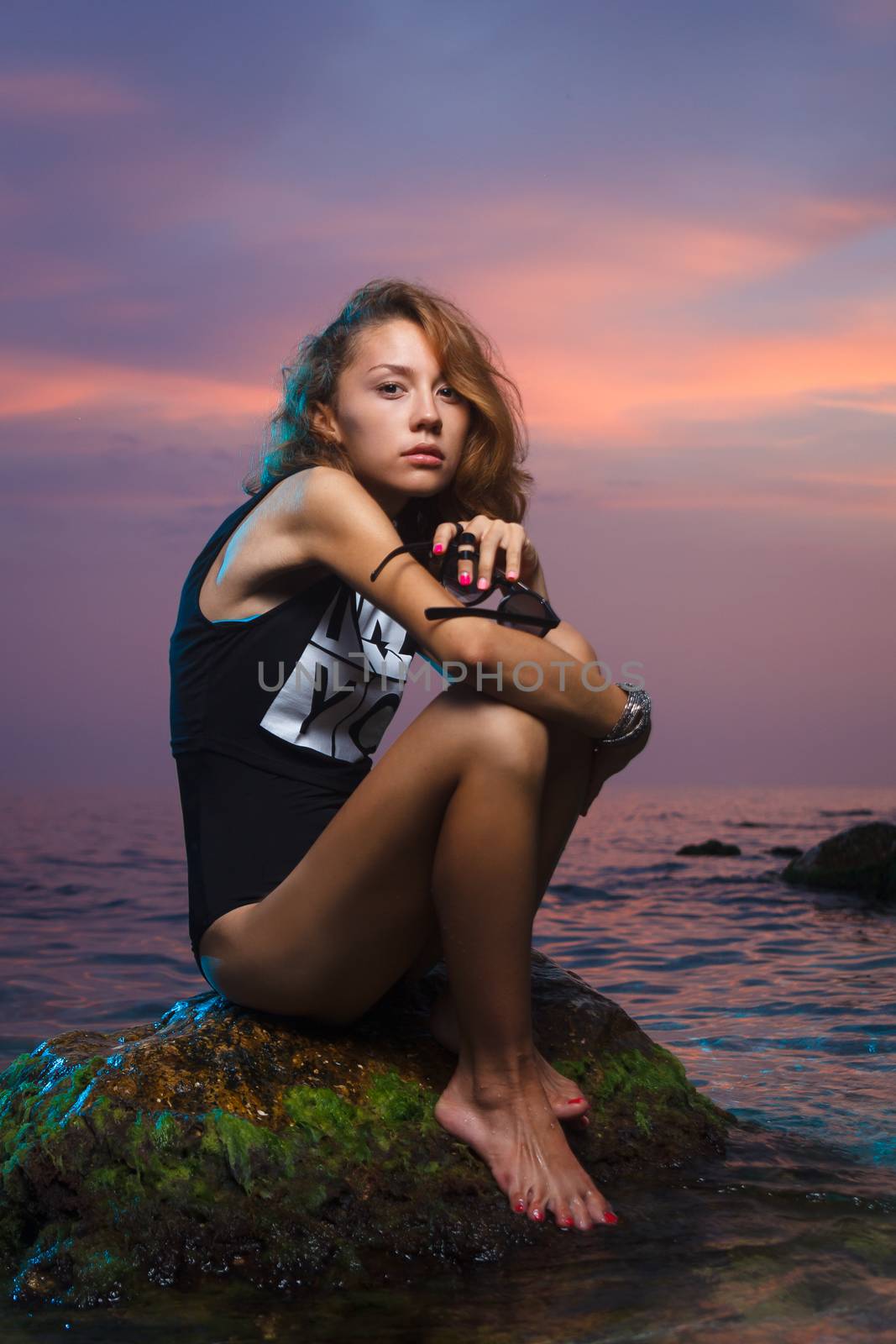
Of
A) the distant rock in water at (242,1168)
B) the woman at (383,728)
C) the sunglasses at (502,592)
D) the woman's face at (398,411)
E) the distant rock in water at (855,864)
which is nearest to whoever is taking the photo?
the distant rock in water at (242,1168)

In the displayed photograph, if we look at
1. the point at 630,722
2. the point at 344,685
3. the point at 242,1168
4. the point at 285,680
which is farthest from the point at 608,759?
the point at 242,1168

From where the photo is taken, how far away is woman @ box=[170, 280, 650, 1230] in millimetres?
2592

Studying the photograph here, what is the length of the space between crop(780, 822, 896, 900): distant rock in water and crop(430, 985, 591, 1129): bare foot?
338 inches

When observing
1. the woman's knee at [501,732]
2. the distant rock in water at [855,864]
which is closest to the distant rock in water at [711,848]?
the distant rock in water at [855,864]

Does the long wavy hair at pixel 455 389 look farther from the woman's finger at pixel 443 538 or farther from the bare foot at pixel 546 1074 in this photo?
the bare foot at pixel 546 1074

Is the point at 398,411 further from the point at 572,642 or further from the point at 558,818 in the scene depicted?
the point at 558,818

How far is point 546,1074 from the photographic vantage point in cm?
290

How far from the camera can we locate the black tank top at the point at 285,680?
2.96m

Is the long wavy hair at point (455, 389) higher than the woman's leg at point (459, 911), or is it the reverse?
the long wavy hair at point (455, 389)

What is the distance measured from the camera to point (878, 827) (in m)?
11.6

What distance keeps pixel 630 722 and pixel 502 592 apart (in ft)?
1.47

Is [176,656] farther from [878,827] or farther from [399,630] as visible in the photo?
[878,827]

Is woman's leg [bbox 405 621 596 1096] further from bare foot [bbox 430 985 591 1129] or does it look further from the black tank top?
the black tank top

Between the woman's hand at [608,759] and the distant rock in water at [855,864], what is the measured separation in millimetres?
8565
